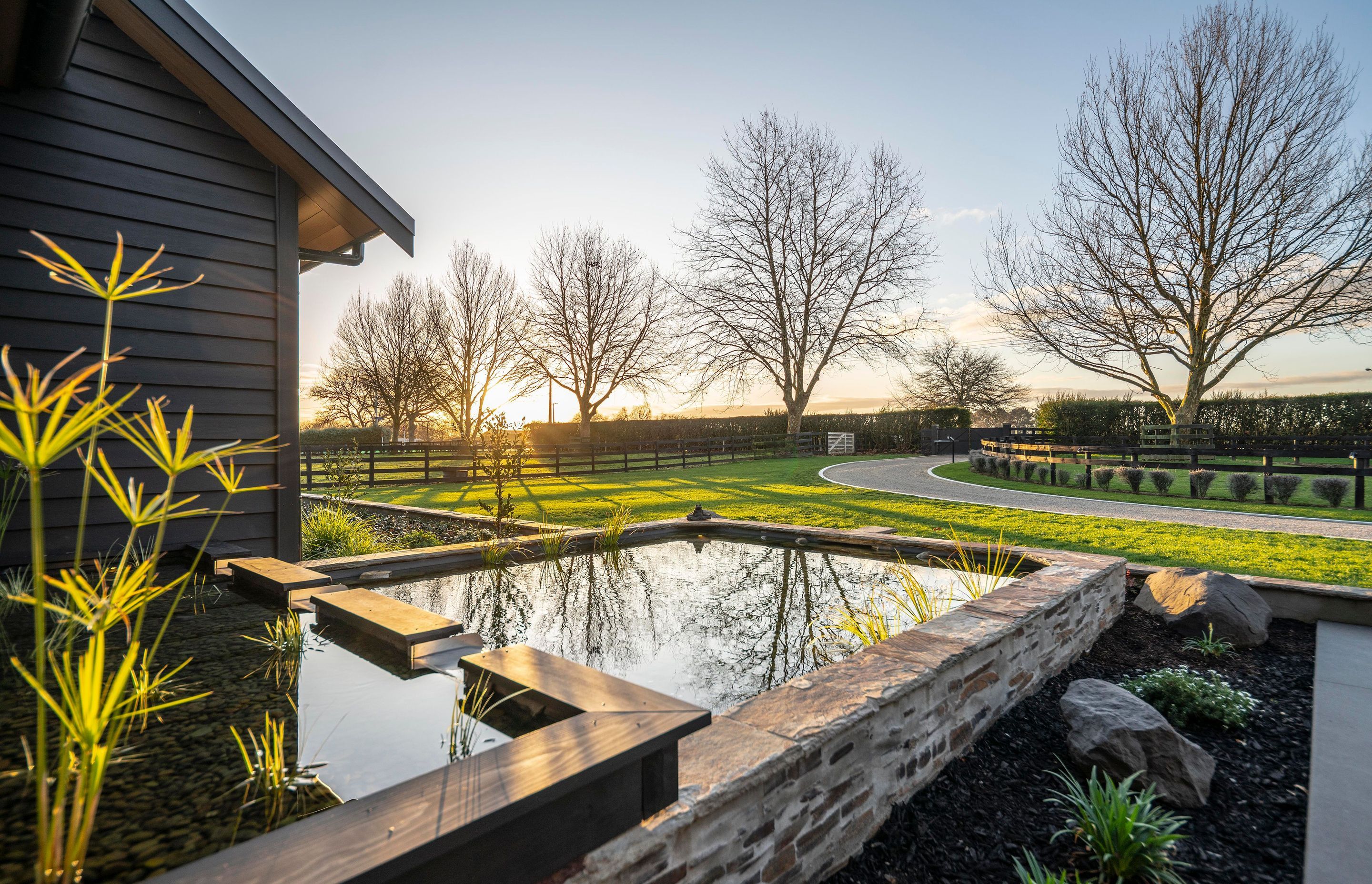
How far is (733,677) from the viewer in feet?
9.93

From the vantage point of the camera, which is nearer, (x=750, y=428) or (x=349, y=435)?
(x=349, y=435)

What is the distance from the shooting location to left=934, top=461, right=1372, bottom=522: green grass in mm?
8516

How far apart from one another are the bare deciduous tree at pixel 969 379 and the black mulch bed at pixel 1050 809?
28730 millimetres

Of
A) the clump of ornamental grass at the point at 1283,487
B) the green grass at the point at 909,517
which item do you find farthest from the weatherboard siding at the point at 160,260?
the clump of ornamental grass at the point at 1283,487

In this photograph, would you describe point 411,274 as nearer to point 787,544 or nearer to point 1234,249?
point 787,544

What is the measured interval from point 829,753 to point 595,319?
2326 cm

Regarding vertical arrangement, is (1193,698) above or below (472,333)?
below

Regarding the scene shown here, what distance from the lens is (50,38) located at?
3426 mm

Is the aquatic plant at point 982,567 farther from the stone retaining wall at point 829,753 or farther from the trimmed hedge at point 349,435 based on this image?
the trimmed hedge at point 349,435

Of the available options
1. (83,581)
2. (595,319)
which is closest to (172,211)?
(83,581)

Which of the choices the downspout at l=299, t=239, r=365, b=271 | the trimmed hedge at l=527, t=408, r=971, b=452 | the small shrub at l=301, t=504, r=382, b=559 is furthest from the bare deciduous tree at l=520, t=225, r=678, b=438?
the downspout at l=299, t=239, r=365, b=271

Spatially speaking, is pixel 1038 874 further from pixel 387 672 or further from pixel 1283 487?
pixel 1283 487

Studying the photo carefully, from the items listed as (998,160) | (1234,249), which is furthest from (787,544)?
(1234,249)

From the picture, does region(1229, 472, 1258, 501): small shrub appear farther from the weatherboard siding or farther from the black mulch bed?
the weatherboard siding
